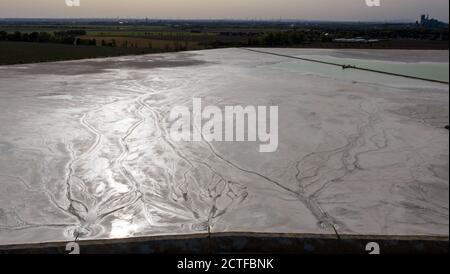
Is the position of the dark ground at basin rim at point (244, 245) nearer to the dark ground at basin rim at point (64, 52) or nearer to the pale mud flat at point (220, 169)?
the pale mud flat at point (220, 169)

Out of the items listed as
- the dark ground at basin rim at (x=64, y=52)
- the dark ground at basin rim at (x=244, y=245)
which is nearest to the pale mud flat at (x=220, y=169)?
the dark ground at basin rim at (x=244, y=245)

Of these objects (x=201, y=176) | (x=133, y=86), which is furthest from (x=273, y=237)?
(x=133, y=86)

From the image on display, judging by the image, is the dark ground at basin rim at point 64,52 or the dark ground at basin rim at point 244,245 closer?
the dark ground at basin rim at point 244,245

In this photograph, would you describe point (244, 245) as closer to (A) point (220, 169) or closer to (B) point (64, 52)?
(A) point (220, 169)
